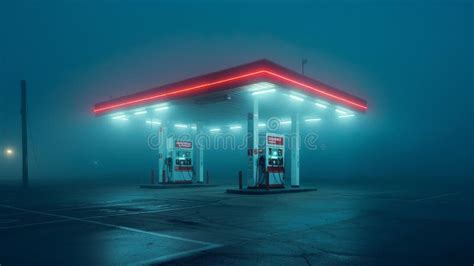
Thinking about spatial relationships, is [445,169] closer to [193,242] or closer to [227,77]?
[227,77]

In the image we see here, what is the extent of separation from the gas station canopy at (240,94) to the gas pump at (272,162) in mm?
2395

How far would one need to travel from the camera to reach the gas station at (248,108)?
1812 cm

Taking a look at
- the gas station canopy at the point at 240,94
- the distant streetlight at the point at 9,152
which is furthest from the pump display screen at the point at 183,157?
the distant streetlight at the point at 9,152

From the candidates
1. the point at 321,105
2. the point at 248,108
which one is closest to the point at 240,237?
the point at 321,105

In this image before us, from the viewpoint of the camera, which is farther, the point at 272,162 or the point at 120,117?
the point at 120,117

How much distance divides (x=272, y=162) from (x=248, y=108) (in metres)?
5.05

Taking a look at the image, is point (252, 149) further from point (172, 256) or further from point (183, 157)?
point (172, 256)

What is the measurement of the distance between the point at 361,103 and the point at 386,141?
29.6m

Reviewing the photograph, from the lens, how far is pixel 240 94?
19875 millimetres

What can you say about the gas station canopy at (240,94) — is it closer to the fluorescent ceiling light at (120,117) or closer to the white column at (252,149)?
the fluorescent ceiling light at (120,117)

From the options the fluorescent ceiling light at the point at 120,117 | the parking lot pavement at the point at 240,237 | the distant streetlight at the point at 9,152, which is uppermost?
the fluorescent ceiling light at the point at 120,117

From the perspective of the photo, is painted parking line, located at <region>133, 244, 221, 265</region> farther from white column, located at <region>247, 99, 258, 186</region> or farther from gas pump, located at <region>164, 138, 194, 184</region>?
gas pump, located at <region>164, 138, 194, 184</region>

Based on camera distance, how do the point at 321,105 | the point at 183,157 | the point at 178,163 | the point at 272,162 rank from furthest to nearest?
the point at 183,157, the point at 178,163, the point at 321,105, the point at 272,162

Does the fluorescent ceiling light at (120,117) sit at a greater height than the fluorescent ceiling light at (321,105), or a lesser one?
lesser
